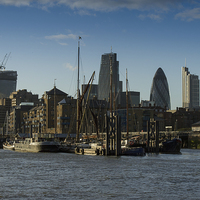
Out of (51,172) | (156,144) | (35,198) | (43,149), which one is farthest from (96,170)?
(43,149)

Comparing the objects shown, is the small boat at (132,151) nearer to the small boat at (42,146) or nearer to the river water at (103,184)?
the river water at (103,184)

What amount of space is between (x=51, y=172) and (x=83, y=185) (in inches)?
608

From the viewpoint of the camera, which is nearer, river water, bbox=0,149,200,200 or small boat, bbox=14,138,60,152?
river water, bbox=0,149,200,200

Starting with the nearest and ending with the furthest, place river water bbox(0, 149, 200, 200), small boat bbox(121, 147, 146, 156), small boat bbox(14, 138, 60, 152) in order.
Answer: river water bbox(0, 149, 200, 200), small boat bbox(121, 147, 146, 156), small boat bbox(14, 138, 60, 152)

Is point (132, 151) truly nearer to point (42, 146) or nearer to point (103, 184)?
point (42, 146)

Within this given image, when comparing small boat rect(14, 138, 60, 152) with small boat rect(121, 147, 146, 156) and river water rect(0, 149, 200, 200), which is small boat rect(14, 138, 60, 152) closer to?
small boat rect(121, 147, 146, 156)

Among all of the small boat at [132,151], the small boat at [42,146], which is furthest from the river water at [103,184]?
the small boat at [42,146]

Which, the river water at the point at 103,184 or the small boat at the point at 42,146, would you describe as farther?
the small boat at the point at 42,146

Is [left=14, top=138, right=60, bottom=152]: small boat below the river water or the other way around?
the other way around

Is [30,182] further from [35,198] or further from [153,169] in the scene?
[153,169]

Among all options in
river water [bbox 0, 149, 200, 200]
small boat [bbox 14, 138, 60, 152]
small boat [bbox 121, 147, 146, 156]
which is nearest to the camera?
river water [bbox 0, 149, 200, 200]

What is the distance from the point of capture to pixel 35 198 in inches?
1615

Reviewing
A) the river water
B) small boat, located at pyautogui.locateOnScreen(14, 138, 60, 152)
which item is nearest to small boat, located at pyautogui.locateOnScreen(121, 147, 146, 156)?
the river water

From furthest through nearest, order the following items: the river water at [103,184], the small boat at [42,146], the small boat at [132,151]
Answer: the small boat at [42,146], the small boat at [132,151], the river water at [103,184]
